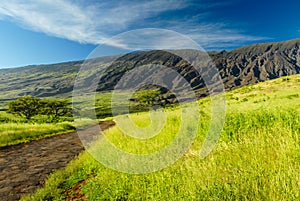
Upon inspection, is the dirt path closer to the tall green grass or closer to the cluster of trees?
the tall green grass

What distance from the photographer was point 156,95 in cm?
11731

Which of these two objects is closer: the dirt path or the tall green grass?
the dirt path

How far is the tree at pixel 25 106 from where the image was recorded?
7906 cm

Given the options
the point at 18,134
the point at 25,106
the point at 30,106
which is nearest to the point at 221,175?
the point at 18,134

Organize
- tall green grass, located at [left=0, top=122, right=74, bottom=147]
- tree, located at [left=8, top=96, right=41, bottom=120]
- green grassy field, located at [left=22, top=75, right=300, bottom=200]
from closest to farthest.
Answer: green grassy field, located at [left=22, top=75, right=300, bottom=200] → tall green grass, located at [left=0, top=122, right=74, bottom=147] → tree, located at [left=8, top=96, right=41, bottom=120]

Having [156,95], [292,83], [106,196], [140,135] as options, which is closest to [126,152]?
[140,135]

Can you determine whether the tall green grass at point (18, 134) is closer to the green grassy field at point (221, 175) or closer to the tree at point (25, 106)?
the green grassy field at point (221, 175)

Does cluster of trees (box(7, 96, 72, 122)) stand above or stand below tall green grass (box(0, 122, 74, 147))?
above

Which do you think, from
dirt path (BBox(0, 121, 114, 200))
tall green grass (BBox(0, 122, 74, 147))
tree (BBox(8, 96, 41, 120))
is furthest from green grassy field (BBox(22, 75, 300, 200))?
tree (BBox(8, 96, 41, 120))

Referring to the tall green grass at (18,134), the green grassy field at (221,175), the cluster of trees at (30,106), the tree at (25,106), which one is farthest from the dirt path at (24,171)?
the tree at (25,106)

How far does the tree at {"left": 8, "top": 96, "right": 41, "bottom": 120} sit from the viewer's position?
79062mm

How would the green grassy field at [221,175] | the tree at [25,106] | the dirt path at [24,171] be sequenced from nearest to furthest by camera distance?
the green grassy field at [221,175] → the dirt path at [24,171] → the tree at [25,106]

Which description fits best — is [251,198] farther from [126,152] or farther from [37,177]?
[37,177]

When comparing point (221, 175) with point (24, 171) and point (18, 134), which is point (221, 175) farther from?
point (18, 134)
